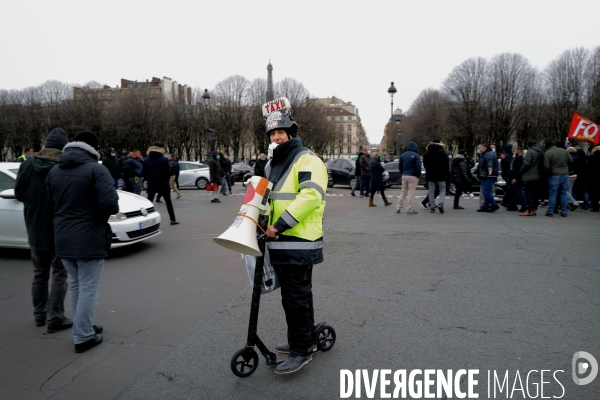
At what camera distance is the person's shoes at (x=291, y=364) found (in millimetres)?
3322

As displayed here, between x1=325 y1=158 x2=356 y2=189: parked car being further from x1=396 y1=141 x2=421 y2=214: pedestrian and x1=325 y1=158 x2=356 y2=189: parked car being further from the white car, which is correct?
the white car

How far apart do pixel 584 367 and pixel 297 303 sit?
2205 millimetres

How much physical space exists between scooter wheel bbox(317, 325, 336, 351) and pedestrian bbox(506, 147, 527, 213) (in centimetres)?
1006

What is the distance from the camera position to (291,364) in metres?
3.35

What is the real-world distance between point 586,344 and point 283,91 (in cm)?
5550

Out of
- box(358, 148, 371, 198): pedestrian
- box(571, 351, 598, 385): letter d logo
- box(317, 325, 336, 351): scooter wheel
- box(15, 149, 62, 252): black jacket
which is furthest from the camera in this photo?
box(358, 148, 371, 198): pedestrian

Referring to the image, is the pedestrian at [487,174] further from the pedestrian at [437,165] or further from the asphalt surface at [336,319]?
the asphalt surface at [336,319]

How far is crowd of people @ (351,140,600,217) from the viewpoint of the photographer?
11.5 metres

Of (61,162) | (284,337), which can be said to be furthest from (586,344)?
(61,162)

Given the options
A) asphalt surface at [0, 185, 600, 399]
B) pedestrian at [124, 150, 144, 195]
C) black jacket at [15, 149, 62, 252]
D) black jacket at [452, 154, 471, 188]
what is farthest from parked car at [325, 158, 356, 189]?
black jacket at [15, 149, 62, 252]

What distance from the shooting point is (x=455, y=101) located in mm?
54969

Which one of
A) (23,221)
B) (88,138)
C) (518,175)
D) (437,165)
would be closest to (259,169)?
(88,138)

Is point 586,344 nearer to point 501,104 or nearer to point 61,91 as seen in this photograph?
point 501,104

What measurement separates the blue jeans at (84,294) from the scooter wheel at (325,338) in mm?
1977
